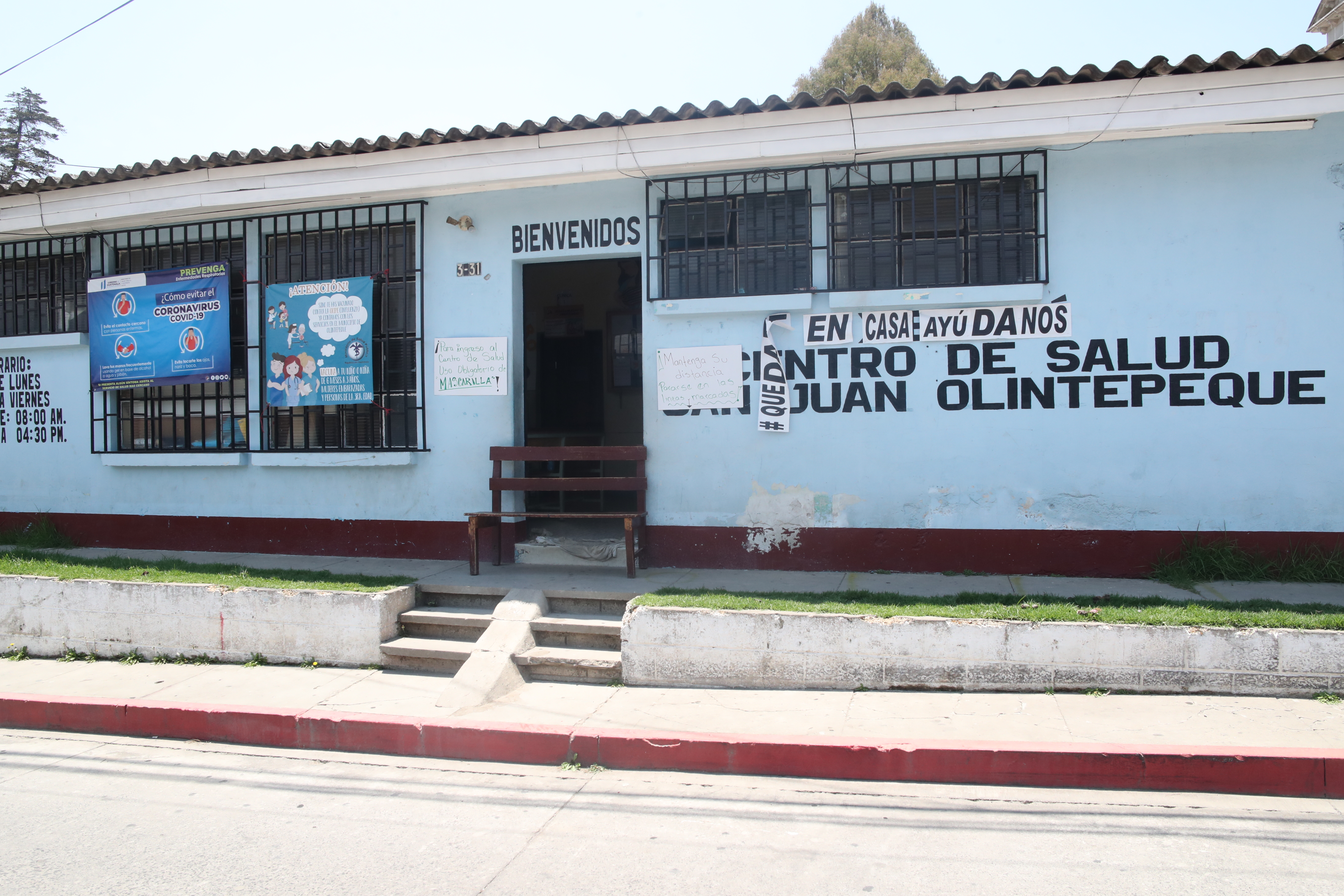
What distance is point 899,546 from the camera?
7332mm

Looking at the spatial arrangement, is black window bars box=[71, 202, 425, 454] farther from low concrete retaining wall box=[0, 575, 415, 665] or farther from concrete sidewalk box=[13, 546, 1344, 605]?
low concrete retaining wall box=[0, 575, 415, 665]

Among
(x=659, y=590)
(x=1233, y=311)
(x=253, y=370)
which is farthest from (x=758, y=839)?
(x=253, y=370)

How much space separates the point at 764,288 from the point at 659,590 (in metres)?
2.81

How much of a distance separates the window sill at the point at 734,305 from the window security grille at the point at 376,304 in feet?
8.03

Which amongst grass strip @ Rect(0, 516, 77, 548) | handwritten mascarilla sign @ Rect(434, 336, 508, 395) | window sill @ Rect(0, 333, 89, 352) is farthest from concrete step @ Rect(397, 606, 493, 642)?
window sill @ Rect(0, 333, 89, 352)

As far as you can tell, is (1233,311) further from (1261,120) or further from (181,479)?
(181,479)

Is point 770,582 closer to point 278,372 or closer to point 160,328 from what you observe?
point 278,372

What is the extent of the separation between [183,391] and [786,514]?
6498 millimetres

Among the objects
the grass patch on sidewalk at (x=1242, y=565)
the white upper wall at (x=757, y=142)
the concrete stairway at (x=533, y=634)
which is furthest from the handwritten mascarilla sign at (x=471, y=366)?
the grass patch on sidewalk at (x=1242, y=565)

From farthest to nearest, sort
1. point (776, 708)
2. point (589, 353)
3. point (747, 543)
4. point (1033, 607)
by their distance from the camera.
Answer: point (589, 353) → point (747, 543) → point (1033, 607) → point (776, 708)

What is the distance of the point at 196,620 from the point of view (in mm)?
7020

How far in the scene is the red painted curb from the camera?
445cm

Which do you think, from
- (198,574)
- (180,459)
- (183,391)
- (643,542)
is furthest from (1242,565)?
(183,391)

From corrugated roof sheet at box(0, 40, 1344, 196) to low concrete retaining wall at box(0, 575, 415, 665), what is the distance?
3.85 m
